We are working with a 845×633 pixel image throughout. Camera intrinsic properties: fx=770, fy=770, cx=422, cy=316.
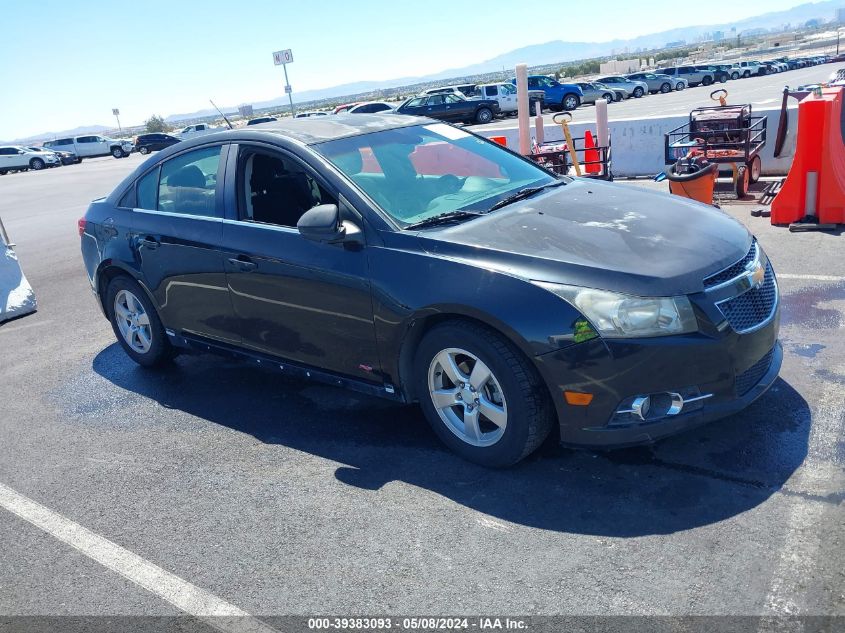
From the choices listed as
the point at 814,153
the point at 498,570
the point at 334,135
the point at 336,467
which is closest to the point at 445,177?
the point at 334,135

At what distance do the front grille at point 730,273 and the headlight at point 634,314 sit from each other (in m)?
0.22

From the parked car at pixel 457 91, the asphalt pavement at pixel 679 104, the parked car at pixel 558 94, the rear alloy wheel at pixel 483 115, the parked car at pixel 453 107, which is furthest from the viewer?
the parked car at pixel 558 94

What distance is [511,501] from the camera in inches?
142

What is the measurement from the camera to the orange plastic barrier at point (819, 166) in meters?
7.75

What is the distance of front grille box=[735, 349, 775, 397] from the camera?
358 centimetres

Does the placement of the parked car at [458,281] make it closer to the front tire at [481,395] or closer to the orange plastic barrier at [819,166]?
the front tire at [481,395]

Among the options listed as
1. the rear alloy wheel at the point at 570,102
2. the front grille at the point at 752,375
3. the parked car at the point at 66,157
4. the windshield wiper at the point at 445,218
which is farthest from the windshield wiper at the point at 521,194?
the parked car at the point at 66,157

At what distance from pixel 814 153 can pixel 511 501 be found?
6.03 metres

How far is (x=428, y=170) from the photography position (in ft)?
15.2

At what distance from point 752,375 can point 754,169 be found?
792 centimetres

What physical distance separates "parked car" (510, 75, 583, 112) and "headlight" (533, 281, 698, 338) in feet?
124

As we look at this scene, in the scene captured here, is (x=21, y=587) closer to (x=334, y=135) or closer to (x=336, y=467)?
(x=336, y=467)

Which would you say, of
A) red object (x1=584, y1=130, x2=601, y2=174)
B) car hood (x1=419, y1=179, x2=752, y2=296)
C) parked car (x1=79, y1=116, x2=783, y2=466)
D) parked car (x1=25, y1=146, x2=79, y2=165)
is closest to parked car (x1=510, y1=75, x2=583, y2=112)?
red object (x1=584, y1=130, x2=601, y2=174)

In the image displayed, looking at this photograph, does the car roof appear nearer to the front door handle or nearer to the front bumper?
the front door handle
